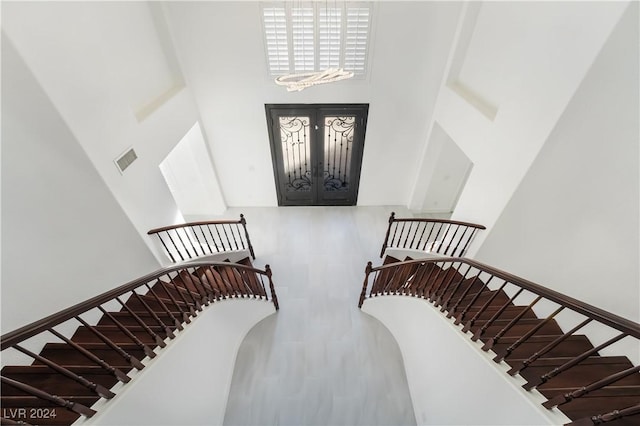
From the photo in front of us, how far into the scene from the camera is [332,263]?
5.23 metres

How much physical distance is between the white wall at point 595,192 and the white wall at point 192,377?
3608 millimetres

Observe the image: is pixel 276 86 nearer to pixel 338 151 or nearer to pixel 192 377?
pixel 338 151

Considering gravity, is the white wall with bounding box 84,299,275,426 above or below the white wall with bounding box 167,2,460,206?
below

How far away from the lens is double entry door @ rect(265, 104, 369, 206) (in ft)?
17.0

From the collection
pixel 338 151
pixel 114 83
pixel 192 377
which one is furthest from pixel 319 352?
pixel 114 83

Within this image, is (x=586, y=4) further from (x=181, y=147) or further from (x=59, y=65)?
(x=181, y=147)

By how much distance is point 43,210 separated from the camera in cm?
245

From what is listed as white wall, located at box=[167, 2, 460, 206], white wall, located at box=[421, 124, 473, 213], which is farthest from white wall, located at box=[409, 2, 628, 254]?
white wall, located at box=[421, 124, 473, 213]

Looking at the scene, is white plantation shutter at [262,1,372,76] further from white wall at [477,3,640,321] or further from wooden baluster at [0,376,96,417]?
wooden baluster at [0,376,96,417]

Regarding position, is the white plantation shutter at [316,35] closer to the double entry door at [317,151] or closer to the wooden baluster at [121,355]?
the double entry door at [317,151]

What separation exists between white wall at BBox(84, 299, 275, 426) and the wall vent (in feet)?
6.06

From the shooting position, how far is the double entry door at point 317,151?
5191 mm

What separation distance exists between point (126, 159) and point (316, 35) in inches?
124

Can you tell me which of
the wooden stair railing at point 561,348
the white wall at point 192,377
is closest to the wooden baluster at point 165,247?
the white wall at point 192,377
